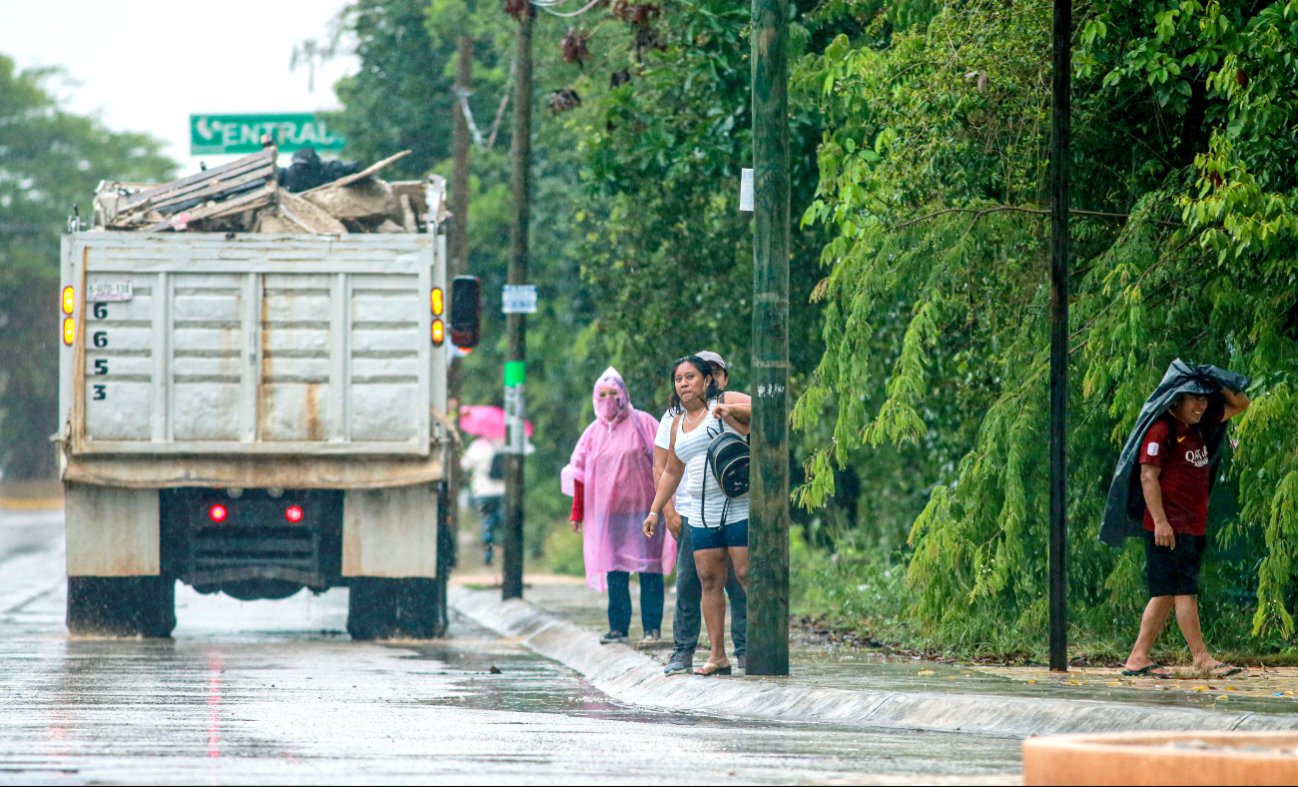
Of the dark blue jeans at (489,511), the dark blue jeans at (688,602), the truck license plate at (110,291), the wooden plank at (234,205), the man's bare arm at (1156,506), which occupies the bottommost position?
the dark blue jeans at (489,511)

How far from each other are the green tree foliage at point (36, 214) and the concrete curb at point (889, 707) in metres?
56.2

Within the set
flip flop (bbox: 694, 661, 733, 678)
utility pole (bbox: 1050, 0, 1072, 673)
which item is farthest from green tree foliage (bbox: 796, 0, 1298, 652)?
flip flop (bbox: 694, 661, 733, 678)

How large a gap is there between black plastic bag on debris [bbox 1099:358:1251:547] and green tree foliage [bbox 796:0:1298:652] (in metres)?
0.21

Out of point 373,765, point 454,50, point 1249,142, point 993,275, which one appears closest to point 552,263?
point 454,50

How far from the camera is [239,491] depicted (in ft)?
53.6

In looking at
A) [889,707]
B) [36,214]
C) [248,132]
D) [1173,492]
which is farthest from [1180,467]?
[36,214]

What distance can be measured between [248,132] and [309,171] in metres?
7.67

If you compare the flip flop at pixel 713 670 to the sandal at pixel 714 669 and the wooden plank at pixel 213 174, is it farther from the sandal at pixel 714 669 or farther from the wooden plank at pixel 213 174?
the wooden plank at pixel 213 174

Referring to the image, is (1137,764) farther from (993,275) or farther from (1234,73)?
(993,275)

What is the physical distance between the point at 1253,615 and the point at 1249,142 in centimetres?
283

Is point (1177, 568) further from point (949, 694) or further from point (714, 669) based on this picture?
point (714, 669)

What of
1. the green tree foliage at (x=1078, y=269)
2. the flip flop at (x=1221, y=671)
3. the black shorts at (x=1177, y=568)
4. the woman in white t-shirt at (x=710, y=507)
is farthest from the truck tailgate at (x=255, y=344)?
the flip flop at (x=1221, y=671)

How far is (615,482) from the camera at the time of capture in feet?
50.3

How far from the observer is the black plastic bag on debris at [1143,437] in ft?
38.0
